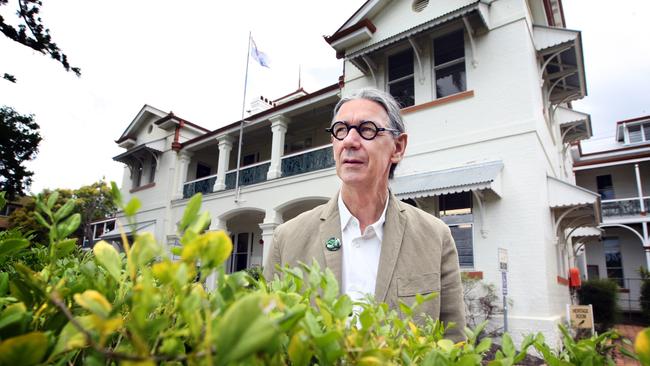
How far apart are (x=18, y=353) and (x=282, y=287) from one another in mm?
386

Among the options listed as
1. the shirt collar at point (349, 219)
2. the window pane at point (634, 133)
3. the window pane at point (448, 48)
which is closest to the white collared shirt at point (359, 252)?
the shirt collar at point (349, 219)

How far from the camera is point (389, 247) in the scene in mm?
1817

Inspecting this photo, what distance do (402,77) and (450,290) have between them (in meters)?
8.22

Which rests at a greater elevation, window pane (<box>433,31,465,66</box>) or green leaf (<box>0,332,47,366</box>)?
window pane (<box>433,31,465,66</box>)

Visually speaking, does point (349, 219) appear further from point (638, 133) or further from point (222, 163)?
point (638, 133)

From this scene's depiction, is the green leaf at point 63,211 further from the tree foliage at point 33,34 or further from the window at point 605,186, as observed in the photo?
the window at point 605,186

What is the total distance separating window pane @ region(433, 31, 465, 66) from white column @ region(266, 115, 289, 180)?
16.3ft

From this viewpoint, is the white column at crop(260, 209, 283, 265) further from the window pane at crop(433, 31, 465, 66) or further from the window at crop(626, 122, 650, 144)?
the window at crop(626, 122, 650, 144)

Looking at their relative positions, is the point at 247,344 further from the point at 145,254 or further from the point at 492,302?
the point at 492,302

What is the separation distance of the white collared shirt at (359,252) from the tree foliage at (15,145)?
5590 millimetres

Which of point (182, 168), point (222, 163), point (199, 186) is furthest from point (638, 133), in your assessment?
point (182, 168)

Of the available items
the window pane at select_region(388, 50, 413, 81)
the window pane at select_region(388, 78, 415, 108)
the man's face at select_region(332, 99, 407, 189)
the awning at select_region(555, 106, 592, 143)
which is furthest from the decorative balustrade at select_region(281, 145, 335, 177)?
the awning at select_region(555, 106, 592, 143)

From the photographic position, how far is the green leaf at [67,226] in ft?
1.71

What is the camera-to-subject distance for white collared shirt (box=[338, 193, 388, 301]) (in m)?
1.84
